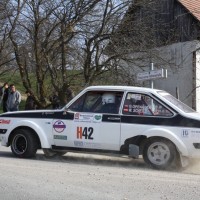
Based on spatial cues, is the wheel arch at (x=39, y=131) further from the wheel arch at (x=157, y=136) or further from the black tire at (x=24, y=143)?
the wheel arch at (x=157, y=136)

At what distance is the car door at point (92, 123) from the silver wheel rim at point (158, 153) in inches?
27.0

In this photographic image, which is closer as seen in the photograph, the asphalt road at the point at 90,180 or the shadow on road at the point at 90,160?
the asphalt road at the point at 90,180

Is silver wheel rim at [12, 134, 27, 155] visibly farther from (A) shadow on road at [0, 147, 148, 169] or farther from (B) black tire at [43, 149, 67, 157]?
(B) black tire at [43, 149, 67, 157]

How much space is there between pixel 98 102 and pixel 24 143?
74.5 inches

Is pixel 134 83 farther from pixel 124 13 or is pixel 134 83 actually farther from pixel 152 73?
pixel 152 73

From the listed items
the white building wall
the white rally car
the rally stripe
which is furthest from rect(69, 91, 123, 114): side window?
the white building wall

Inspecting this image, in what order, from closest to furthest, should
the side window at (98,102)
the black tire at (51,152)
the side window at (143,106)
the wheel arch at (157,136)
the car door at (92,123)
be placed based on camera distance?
1. the wheel arch at (157,136)
2. the side window at (143,106)
3. the car door at (92,123)
4. the side window at (98,102)
5. the black tire at (51,152)

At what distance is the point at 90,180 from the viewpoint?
25.8ft

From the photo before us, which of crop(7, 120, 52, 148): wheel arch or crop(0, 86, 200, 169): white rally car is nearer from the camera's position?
crop(0, 86, 200, 169): white rally car

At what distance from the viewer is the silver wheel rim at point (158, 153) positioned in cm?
912

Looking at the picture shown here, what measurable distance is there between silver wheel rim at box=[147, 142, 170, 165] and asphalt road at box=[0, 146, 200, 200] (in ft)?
0.76

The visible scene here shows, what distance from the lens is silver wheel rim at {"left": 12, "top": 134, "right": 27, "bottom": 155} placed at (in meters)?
10.3

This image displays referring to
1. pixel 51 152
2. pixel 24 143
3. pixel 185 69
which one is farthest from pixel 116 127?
pixel 185 69

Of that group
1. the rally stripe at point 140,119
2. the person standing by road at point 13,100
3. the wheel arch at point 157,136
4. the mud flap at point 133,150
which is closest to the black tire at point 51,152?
the rally stripe at point 140,119
